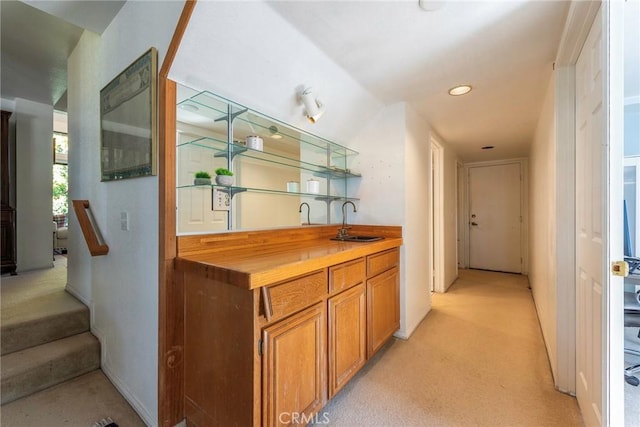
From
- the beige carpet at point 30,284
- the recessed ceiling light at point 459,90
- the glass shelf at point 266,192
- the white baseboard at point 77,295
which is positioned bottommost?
the beige carpet at point 30,284

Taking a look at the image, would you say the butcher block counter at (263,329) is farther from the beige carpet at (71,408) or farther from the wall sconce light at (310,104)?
the wall sconce light at (310,104)

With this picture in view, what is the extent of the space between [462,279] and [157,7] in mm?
5027

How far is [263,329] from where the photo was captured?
1136 mm

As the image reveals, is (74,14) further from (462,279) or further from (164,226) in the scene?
(462,279)

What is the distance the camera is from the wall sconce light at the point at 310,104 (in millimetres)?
1938

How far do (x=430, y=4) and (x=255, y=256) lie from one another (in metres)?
1.59

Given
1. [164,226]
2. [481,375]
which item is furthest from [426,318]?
[164,226]

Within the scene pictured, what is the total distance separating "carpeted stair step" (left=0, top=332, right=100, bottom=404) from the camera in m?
1.60

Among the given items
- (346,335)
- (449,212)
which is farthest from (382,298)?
(449,212)

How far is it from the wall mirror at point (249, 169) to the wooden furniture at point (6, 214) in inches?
121

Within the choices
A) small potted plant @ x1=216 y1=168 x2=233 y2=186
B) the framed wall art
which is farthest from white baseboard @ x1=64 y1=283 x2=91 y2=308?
small potted plant @ x1=216 y1=168 x2=233 y2=186

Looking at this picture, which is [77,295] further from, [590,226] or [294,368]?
[590,226]

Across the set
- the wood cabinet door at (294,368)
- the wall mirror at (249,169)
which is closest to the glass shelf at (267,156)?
the wall mirror at (249,169)

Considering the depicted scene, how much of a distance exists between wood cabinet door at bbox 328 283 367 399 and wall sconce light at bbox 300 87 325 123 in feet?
4.15
